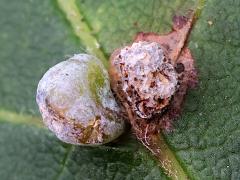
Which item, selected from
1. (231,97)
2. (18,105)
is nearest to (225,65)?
(231,97)

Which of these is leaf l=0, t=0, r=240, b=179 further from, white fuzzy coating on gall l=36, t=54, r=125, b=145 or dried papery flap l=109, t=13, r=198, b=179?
white fuzzy coating on gall l=36, t=54, r=125, b=145

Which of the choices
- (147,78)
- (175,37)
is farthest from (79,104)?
(175,37)

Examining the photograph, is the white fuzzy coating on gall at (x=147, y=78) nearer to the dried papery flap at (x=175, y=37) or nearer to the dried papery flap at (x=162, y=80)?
the dried papery flap at (x=162, y=80)

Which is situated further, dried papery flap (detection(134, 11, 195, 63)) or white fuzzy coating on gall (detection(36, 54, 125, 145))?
dried papery flap (detection(134, 11, 195, 63))

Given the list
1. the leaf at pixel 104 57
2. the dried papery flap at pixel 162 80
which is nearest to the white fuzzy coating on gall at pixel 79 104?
the dried papery flap at pixel 162 80

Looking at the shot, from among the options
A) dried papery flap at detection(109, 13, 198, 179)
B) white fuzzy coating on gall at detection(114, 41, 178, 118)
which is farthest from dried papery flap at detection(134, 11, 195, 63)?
white fuzzy coating on gall at detection(114, 41, 178, 118)

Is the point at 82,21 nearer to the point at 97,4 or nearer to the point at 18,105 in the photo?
the point at 97,4

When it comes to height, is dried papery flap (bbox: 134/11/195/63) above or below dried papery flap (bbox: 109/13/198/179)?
above
